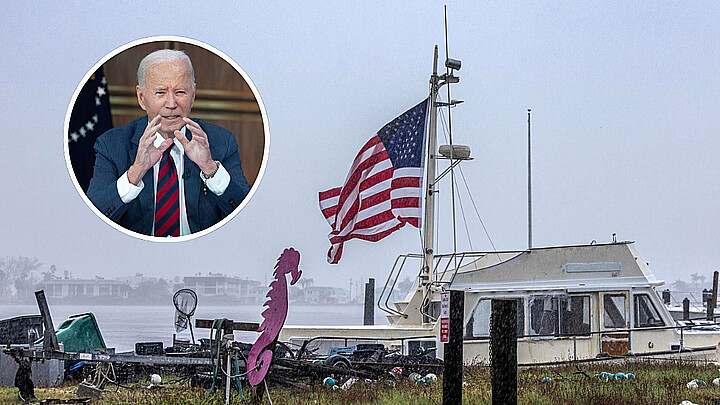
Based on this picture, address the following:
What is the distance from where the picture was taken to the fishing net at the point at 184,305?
11219 mm

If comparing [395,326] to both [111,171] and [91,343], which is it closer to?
[91,343]

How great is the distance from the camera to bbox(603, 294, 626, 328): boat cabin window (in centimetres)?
1656

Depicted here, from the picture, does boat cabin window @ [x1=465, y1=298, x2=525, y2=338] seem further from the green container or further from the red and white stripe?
the green container

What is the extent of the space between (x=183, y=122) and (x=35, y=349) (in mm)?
6461

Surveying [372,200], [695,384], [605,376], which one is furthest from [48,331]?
[695,384]

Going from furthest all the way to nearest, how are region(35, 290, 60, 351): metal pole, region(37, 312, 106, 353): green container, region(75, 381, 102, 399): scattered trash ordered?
1. region(37, 312, 106, 353): green container
2. region(75, 381, 102, 399): scattered trash
3. region(35, 290, 60, 351): metal pole

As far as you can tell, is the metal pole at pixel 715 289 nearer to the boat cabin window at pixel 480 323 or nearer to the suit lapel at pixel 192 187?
the boat cabin window at pixel 480 323

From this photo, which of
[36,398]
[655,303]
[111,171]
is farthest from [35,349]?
[655,303]

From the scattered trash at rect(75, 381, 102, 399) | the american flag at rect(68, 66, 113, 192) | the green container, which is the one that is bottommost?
the scattered trash at rect(75, 381, 102, 399)

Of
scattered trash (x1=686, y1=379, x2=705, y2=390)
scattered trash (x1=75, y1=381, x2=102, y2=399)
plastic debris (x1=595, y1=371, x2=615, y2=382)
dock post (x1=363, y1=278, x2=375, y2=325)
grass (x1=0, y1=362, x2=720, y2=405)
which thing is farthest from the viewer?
dock post (x1=363, y1=278, x2=375, y2=325)

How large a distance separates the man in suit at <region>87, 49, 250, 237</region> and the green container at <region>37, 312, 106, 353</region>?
1003 centimetres

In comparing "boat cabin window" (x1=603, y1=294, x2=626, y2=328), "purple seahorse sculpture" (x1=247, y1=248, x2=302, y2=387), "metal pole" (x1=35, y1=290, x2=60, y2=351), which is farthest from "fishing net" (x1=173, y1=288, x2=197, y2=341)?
"boat cabin window" (x1=603, y1=294, x2=626, y2=328)

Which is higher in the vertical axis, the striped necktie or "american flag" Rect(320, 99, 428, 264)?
"american flag" Rect(320, 99, 428, 264)

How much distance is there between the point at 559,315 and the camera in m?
16.7
